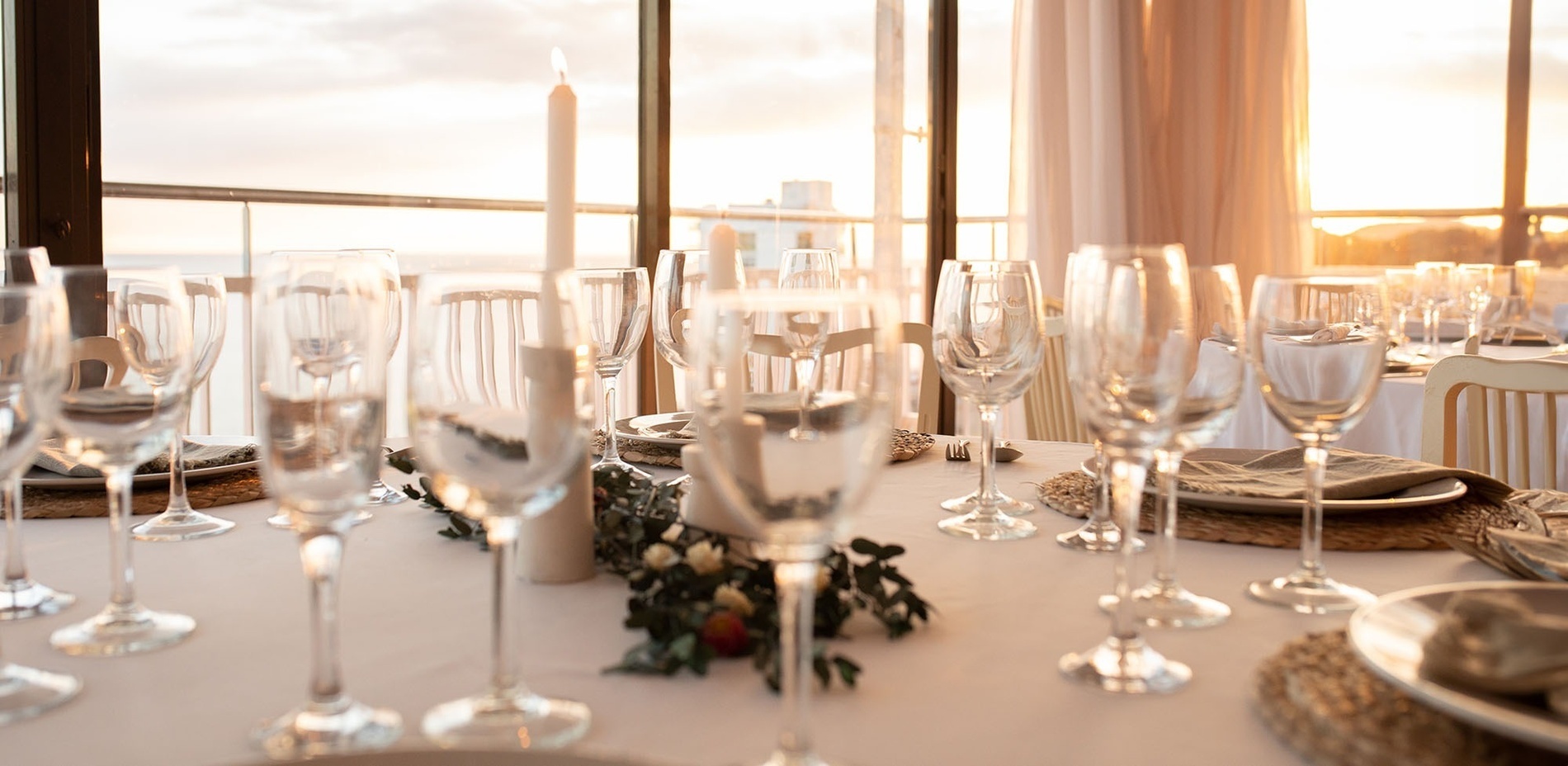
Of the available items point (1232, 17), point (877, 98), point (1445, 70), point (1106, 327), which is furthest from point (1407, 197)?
point (1106, 327)

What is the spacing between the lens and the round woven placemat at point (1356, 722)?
1.83 feet

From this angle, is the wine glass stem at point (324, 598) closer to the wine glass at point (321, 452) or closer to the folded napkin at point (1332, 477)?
the wine glass at point (321, 452)

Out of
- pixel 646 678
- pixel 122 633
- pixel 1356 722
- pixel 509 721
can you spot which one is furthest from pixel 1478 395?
pixel 122 633

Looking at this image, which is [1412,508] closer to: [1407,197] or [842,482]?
[842,482]

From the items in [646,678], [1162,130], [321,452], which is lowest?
[646,678]

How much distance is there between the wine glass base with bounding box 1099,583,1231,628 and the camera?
85 centimetres

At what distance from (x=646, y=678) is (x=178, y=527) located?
614mm

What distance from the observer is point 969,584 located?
3.11 ft

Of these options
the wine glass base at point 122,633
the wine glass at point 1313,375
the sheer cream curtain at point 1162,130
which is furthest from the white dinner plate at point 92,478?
the sheer cream curtain at point 1162,130

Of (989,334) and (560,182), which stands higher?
(560,182)

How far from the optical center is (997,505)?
4.01 feet

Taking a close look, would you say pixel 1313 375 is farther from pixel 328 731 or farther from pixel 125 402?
pixel 125 402

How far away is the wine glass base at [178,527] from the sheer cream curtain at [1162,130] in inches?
148

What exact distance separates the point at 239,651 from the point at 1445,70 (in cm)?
733
